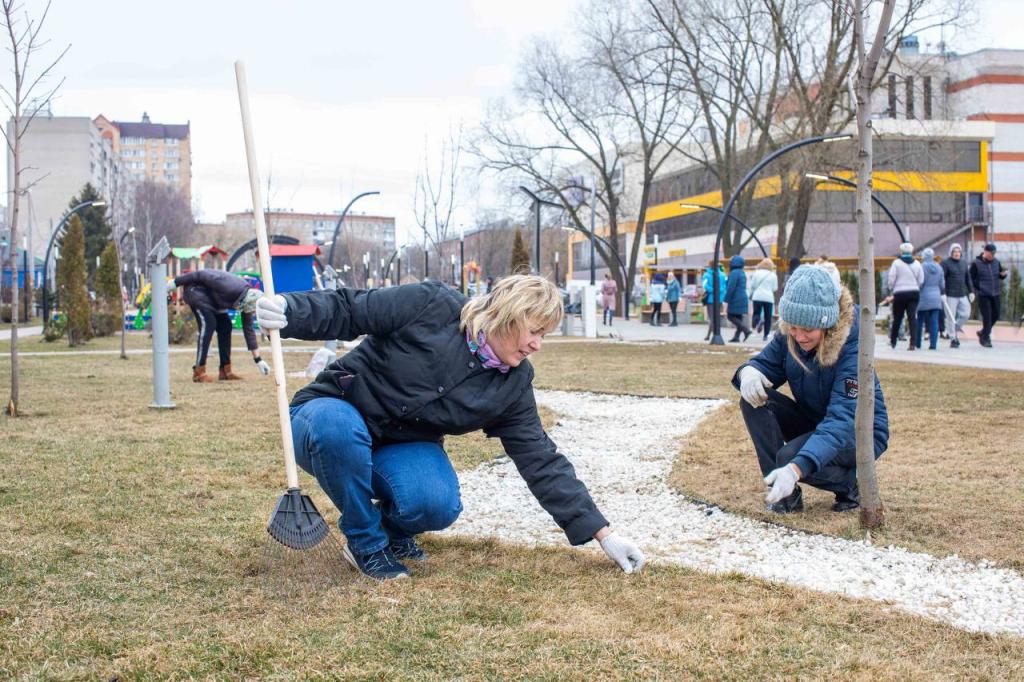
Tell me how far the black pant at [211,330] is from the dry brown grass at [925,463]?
12.4 ft

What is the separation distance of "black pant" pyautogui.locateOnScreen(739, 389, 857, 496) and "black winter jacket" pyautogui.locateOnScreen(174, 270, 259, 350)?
6.71m

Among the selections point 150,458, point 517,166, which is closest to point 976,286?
point 150,458

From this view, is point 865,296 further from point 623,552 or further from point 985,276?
point 985,276

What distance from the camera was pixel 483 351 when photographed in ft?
12.0

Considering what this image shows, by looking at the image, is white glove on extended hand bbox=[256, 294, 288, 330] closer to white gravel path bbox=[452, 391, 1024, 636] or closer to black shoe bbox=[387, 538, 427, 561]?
black shoe bbox=[387, 538, 427, 561]

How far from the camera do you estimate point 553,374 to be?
12688 millimetres

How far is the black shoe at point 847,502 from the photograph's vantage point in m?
4.90

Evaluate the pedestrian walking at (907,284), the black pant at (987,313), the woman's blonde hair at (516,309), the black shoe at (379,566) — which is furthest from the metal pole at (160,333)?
the black pant at (987,313)

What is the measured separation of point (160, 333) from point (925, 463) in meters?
6.50

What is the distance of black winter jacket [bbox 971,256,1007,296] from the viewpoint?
16.5 metres

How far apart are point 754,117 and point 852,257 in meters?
28.1

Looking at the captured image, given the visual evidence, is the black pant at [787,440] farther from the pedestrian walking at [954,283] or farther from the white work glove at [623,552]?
the pedestrian walking at [954,283]

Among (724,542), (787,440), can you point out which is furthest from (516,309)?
(787,440)

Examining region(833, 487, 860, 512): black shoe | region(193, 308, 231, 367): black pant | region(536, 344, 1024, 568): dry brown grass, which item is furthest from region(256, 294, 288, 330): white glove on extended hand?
region(193, 308, 231, 367): black pant
